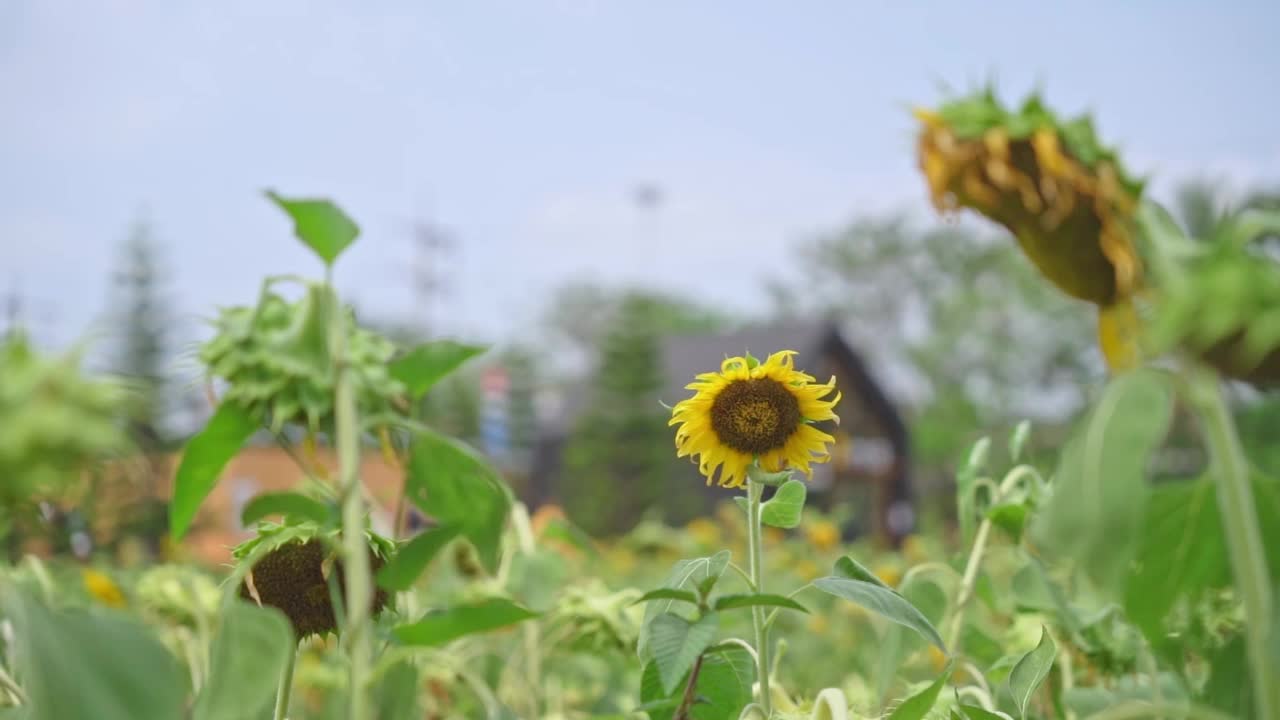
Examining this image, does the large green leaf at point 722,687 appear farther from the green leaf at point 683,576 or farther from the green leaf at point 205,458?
the green leaf at point 205,458

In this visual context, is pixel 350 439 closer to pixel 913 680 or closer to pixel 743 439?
pixel 743 439

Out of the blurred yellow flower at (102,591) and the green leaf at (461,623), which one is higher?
the green leaf at (461,623)

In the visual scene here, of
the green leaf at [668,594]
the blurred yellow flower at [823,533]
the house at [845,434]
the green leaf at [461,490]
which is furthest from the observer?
the house at [845,434]

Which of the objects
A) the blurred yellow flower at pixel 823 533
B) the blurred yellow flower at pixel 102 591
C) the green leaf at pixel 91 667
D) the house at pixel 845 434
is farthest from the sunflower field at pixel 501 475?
the house at pixel 845 434

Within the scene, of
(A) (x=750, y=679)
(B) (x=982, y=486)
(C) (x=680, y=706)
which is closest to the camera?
(C) (x=680, y=706)

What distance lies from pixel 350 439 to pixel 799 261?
33849 mm

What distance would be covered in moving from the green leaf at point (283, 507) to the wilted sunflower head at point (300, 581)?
4.1 inches

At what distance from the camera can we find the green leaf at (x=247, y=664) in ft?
1.49

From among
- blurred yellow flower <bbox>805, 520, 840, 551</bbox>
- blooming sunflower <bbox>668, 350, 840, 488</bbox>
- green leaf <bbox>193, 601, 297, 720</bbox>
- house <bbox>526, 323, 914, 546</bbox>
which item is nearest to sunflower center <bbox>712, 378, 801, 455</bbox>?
blooming sunflower <bbox>668, 350, 840, 488</bbox>

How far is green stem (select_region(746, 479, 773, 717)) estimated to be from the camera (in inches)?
27.8

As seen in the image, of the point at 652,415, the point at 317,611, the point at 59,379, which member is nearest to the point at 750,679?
the point at 317,611

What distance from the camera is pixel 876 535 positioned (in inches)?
785

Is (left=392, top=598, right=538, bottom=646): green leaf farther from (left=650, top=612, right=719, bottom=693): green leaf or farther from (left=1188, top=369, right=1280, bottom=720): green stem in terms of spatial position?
(left=1188, top=369, right=1280, bottom=720): green stem

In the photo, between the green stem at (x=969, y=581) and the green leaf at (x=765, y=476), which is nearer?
the green leaf at (x=765, y=476)
